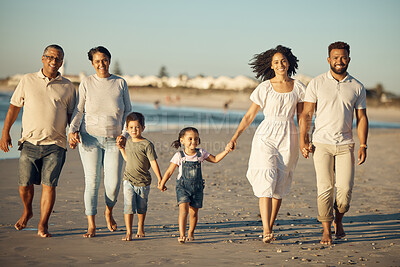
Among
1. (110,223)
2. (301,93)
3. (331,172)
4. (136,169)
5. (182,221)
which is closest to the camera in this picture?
(182,221)

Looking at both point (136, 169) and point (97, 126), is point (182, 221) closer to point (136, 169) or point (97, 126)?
point (136, 169)

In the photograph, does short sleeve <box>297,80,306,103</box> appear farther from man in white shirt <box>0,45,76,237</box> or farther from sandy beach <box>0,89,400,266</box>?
man in white shirt <box>0,45,76,237</box>

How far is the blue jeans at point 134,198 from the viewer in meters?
6.04

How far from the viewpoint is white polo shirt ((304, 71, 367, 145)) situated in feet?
19.9

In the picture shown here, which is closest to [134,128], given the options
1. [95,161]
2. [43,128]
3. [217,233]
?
[95,161]

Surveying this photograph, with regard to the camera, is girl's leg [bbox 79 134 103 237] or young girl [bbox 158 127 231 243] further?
girl's leg [bbox 79 134 103 237]

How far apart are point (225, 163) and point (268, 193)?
21.7ft

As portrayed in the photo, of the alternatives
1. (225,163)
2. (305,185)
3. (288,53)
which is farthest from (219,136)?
(288,53)

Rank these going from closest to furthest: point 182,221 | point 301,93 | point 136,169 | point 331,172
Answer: point 182,221, point 136,169, point 331,172, point 301,93

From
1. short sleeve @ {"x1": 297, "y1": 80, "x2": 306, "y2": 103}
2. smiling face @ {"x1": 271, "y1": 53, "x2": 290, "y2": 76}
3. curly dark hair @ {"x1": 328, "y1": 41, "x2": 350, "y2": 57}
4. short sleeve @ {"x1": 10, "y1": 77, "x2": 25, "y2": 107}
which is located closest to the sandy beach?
short sleeve @ {"x1": 10, "y1": 77, "x2": 25, "y2": 107}

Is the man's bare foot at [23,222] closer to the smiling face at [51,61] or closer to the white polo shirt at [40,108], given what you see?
the white polo shirt at [40,108]

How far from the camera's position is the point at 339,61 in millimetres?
6148

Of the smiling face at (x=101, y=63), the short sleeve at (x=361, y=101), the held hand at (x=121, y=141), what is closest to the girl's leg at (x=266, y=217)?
the short sleeve at (x=361, y=101)

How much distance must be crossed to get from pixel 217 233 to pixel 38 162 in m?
2.22
